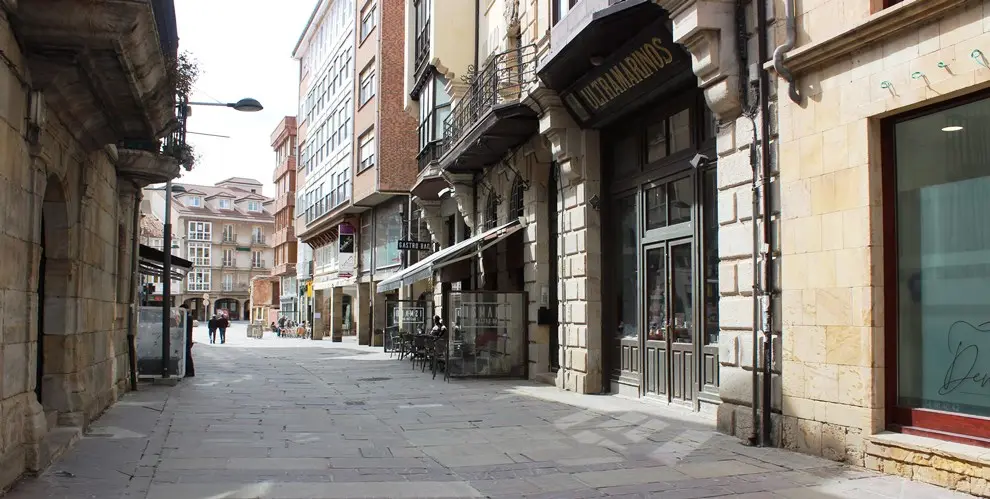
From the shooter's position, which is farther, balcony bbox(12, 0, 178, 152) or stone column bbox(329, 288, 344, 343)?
stone column bbox(329, 288, 344, 343)

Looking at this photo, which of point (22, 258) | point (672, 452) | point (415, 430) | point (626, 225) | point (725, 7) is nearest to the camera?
point (22, 258)

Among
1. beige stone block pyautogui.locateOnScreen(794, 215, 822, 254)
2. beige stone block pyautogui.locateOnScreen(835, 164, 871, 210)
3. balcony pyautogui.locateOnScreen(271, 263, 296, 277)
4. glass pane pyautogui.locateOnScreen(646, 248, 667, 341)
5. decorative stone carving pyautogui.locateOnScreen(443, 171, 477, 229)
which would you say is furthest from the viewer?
balcony pyautogui.locateOnScreen(271, 263, 296, 277)

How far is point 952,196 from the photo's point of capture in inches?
278

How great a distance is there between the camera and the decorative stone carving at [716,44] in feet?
30.1

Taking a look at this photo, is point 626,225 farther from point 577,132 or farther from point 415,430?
point 415,430

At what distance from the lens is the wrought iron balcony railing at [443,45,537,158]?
15720 millimetres

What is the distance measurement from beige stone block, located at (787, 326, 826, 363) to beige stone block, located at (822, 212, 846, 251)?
2.75 ft

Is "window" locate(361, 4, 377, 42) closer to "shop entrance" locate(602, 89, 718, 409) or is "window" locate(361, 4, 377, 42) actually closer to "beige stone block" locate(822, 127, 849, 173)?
"shop entrance" locate(602, 89, 718, 409)

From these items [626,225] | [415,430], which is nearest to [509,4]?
[626,225]

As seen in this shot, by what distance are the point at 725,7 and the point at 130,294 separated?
11767mm

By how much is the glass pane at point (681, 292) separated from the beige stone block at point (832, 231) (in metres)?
3.49

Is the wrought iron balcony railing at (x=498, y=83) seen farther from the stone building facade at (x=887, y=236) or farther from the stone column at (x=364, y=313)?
the stone column at (x=364, y=313)

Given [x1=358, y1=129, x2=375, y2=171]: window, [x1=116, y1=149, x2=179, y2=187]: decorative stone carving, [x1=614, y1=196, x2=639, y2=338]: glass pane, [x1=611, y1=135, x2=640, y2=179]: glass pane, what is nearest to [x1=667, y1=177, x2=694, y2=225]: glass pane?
[x1=614, y1=196, x2=639, y2=338]: glass pane

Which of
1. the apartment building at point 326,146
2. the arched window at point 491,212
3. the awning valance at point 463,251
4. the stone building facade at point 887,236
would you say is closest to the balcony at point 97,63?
the stone building facade at point 887,236
